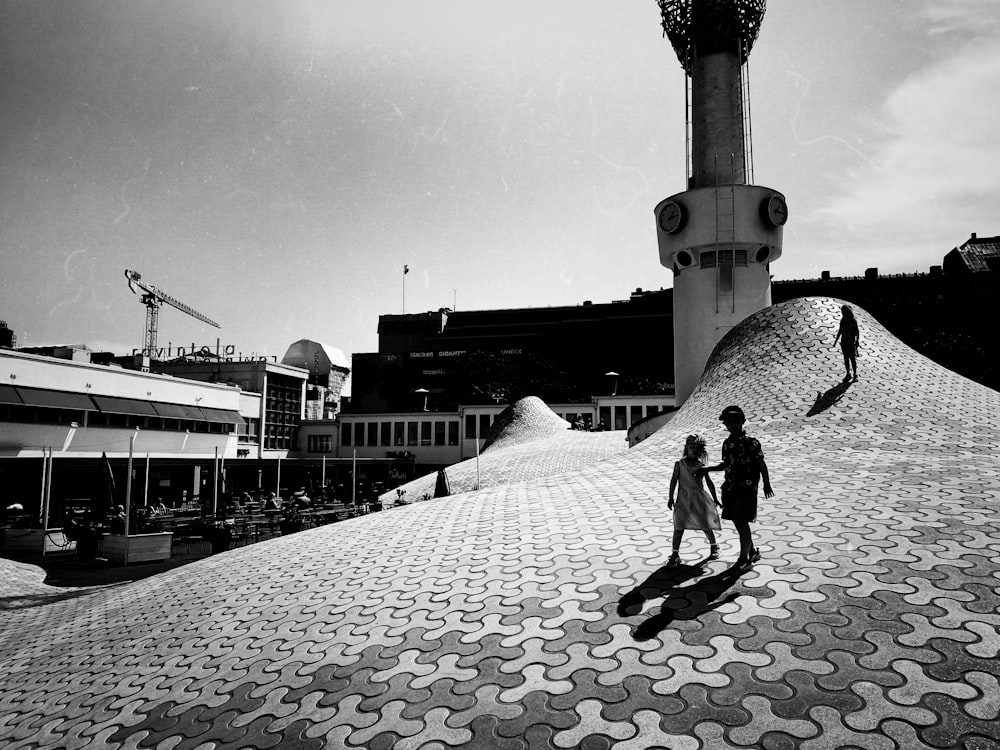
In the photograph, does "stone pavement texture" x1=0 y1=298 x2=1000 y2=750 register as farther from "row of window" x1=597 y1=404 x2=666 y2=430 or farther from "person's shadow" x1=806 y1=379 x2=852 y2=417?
"row of window" x1=597 y1=404 x2=666 y2=430

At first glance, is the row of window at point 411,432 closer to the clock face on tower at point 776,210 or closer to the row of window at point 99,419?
the row of window at point 99,419

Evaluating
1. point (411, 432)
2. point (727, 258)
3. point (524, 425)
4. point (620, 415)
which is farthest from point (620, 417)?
point (727, 258)

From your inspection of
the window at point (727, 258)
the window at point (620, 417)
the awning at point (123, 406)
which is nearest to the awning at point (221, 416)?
the awning at point (123, 406)

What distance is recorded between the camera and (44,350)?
5428 centimetres

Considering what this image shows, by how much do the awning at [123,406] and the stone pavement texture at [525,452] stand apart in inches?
747

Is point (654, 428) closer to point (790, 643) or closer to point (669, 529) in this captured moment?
point (669, 529)

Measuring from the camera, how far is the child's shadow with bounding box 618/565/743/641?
6566 mm

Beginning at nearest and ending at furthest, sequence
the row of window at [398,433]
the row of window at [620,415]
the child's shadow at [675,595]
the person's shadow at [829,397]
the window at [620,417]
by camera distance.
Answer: the child's shadow at [675,595]
the person's shadow at [829,397]
the row of window at [620,415]
the window at [620,417]
the row of window at [398,433]

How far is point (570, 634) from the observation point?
259 inches

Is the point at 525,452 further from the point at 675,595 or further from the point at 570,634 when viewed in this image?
the point at 570,634

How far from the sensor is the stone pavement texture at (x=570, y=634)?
529 cm

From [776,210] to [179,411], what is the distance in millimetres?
40884

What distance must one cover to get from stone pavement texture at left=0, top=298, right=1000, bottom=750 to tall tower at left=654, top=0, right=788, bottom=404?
20054 millimetres

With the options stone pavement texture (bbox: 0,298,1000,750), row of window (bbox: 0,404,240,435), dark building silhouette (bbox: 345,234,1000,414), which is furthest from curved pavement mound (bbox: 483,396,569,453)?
stone pavement texture (bbox: 0,298,1000,750)
